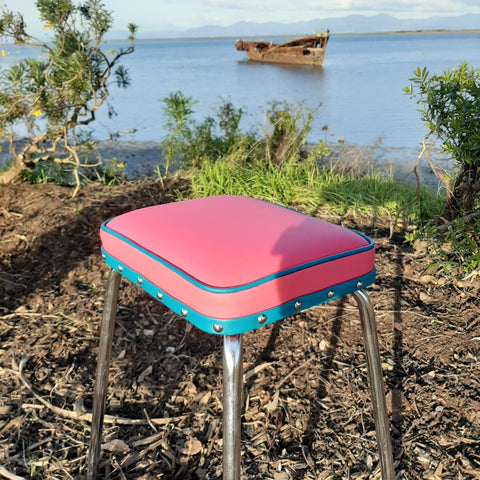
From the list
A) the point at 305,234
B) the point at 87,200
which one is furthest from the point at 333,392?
the point at 87,200

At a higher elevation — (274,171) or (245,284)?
(245,284)

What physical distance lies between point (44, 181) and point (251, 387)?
2.42 meters

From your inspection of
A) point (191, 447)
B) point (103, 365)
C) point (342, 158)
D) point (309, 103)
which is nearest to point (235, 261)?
point (103, 365)

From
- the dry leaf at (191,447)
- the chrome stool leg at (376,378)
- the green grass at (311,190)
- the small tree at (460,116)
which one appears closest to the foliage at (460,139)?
the small tree at (460,116)

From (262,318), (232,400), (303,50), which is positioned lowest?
(232,400)

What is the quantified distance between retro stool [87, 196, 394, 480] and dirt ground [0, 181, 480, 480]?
288 mm

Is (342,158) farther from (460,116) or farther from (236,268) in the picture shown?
(236,268)

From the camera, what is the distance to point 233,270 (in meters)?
0.75

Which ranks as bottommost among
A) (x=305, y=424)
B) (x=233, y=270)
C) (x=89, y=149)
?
(x=305, y=424)

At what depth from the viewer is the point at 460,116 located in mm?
1708

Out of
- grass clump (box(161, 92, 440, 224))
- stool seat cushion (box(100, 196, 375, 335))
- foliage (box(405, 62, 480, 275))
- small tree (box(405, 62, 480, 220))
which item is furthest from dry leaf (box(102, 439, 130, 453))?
grass clump (box(161, 92, 440, 224))

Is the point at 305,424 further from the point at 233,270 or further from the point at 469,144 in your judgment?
the point at 469,144

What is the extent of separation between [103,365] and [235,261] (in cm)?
54

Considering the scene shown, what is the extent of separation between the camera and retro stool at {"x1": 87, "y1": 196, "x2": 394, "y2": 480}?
74cm
